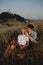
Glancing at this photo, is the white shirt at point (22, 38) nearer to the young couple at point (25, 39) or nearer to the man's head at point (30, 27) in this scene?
the young couple at point (25, 39)

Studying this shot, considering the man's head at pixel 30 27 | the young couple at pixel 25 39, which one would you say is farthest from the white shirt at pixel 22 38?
the man's head at pixel 30 27

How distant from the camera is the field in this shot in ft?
8.79

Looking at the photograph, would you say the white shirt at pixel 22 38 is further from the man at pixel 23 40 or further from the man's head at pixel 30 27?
the man's head at pixel 30 27

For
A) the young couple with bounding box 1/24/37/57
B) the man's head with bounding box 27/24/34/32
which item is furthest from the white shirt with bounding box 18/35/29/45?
the man's head with bounding box 27/24/34/32

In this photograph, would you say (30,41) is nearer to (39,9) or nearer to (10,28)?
A: (10,28)

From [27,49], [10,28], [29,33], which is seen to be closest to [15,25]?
[10,28]

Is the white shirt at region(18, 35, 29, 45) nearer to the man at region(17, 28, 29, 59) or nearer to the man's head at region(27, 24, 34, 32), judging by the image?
the man at region(17, 28, 29, 59)

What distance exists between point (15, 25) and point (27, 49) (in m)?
0.44

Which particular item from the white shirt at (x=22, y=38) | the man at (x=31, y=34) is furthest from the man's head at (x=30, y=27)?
the white shirt at (x=22, y=38)

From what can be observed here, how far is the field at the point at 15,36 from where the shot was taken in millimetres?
2680

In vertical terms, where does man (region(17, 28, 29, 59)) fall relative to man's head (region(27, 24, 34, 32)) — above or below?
below

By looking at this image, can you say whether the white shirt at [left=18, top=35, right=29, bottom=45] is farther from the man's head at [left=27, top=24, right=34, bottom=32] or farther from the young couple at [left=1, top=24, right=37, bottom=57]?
the man's head at [left=27, top=24, right=34, bottom=32]

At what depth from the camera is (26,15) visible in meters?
2.79

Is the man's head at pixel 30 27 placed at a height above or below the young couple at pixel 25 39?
above
